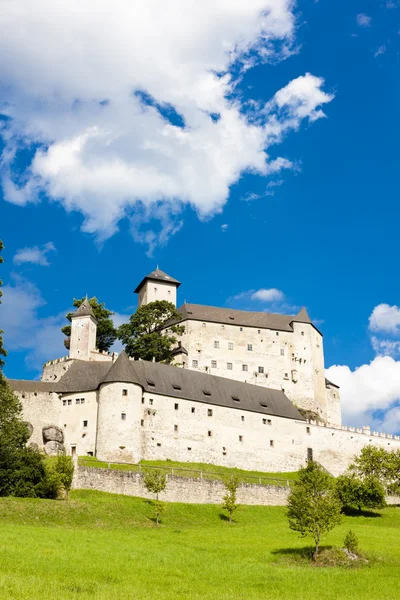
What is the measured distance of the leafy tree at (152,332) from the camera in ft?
290

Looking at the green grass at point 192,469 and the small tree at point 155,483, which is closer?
the small tree at point 155,483

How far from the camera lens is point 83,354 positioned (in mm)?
86500

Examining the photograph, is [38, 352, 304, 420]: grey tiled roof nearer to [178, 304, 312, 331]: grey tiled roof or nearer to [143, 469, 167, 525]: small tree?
[143, 469, 167, 525]: small tree

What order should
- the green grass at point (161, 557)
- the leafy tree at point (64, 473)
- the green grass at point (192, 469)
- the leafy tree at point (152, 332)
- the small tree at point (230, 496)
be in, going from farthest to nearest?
the leafy tree at point (152, 332), the green grass at point (192, 469), the small tree at point (230, 496), the leafy tree at point (64, 473), the green grass at point (161, 557)

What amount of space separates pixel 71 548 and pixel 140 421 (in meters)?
35.4

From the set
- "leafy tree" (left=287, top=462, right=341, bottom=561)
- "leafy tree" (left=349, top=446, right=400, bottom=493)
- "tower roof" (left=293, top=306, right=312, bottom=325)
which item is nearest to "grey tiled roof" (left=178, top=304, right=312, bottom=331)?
"tower roof" (left=293, top=306, right=312, bottom=325)

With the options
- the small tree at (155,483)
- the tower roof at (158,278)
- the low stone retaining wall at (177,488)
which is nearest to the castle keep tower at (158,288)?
the tower roof at (158,278)

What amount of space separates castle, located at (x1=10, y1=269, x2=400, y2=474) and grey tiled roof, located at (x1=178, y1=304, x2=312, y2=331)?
440cm

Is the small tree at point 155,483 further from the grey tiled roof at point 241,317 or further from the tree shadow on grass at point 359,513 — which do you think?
the grey tiled roof at point 241,317

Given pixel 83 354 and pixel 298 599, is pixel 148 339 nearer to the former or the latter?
pixel 83 354

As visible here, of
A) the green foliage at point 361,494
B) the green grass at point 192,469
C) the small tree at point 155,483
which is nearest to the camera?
the small tree at point 155,483

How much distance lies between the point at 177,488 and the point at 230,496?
4223 millimetres

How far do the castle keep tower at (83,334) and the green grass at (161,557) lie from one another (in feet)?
117

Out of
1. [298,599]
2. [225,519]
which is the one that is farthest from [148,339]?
[298,599]
